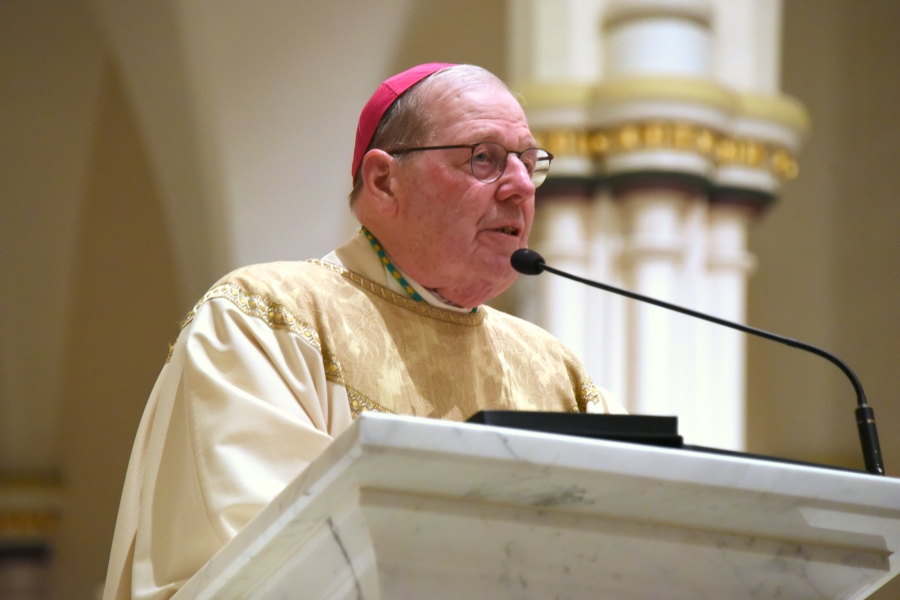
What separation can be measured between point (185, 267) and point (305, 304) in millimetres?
4728

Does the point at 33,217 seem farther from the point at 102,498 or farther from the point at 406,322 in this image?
the point at 406,322

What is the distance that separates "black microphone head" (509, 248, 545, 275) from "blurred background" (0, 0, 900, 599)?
339cm

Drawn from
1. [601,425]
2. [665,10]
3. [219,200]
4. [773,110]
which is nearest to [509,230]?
[601,425]

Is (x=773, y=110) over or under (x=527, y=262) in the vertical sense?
under

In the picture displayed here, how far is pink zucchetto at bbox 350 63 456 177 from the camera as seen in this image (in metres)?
2.63

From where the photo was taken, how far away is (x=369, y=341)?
2373mm

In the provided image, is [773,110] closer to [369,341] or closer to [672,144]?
[672,144]

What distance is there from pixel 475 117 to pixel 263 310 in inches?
25.2

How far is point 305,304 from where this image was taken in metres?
2.31

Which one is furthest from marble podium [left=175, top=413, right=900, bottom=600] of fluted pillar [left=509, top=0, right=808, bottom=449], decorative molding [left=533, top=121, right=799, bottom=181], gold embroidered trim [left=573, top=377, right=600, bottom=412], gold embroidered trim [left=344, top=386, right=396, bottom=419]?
decorative molding [left=533, top=121, right=799, bottom=181]

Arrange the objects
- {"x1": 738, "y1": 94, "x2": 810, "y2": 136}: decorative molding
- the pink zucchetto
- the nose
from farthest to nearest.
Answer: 1. {"x1": 738, "y1": 94, "x2": 810, "y2": 136}: decorative molding
2. the pink zucchetto
3. the nose

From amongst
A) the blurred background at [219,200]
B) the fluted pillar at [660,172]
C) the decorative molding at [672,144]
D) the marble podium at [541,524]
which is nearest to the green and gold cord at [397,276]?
the marble podium at [541,524]

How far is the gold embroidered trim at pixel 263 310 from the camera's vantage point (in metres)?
2.20

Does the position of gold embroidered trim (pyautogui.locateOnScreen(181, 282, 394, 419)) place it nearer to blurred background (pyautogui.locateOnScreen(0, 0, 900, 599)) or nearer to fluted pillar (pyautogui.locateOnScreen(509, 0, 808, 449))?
fluted pillar (pyautogui.locateOnScreen(509, 0, 808, 449))
